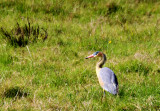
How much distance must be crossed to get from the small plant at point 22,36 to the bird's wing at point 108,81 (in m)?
2.39

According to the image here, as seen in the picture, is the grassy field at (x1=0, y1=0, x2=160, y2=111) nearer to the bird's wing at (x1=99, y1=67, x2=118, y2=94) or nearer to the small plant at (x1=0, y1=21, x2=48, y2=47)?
the small plant at (x1=0, y1=21, x2=48, y2=47)

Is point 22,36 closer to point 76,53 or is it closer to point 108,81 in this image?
point 76,53

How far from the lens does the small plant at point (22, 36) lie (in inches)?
245

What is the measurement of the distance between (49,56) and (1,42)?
1256mm

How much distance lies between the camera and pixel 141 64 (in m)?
5.31

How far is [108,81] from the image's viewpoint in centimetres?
420

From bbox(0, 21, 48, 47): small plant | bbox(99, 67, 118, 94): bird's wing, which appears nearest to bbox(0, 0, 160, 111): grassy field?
bbox(0, 21, 48, 47): small plant

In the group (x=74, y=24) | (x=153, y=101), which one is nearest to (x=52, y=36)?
(x=74, y=24)

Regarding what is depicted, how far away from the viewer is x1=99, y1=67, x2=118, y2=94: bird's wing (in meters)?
4.07

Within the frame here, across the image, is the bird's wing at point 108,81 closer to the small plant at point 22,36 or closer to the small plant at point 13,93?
the small plant at point 13,93

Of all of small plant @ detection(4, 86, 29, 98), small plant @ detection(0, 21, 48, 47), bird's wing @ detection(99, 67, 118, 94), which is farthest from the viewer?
small plant @ detection(0, 21, 48, 47)

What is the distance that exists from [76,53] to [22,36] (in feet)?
3.97

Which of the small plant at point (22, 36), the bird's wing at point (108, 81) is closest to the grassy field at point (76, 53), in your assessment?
the small plant at point (22, 36)

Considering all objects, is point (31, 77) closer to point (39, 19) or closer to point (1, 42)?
point (1, 42)
